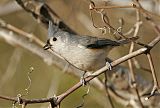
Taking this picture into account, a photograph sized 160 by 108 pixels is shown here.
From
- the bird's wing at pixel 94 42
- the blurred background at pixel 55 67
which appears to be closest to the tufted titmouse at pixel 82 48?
the bird's wing at pixel 94 42

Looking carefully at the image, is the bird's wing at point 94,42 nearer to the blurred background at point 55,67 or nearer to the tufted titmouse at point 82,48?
the tufted titmouse at point 82,48

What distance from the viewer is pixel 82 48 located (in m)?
2.50

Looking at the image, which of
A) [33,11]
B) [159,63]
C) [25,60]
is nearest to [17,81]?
[25,60]

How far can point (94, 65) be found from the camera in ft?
7.82

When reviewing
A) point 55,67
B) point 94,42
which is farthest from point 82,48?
point 55,67

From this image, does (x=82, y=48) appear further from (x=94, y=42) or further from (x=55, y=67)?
(x=55, y=67)

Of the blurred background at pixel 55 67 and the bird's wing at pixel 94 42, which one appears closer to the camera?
the bird's wing at pixel 94 42

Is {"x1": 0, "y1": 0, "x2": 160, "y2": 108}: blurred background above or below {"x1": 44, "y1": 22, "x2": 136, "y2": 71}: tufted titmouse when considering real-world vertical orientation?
above

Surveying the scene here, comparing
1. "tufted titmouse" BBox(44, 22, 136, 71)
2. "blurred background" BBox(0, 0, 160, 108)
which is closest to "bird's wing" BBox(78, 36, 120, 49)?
"tufted titmouse" BBox(44, 22, 136, 71)

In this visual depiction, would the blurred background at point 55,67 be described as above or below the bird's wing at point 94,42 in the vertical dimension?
above

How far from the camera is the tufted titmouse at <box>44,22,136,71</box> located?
239 centimetres

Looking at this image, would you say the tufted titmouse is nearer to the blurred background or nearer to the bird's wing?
the bird's wing

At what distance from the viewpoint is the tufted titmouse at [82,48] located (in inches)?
94.3

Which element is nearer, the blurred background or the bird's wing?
the bird's wing
